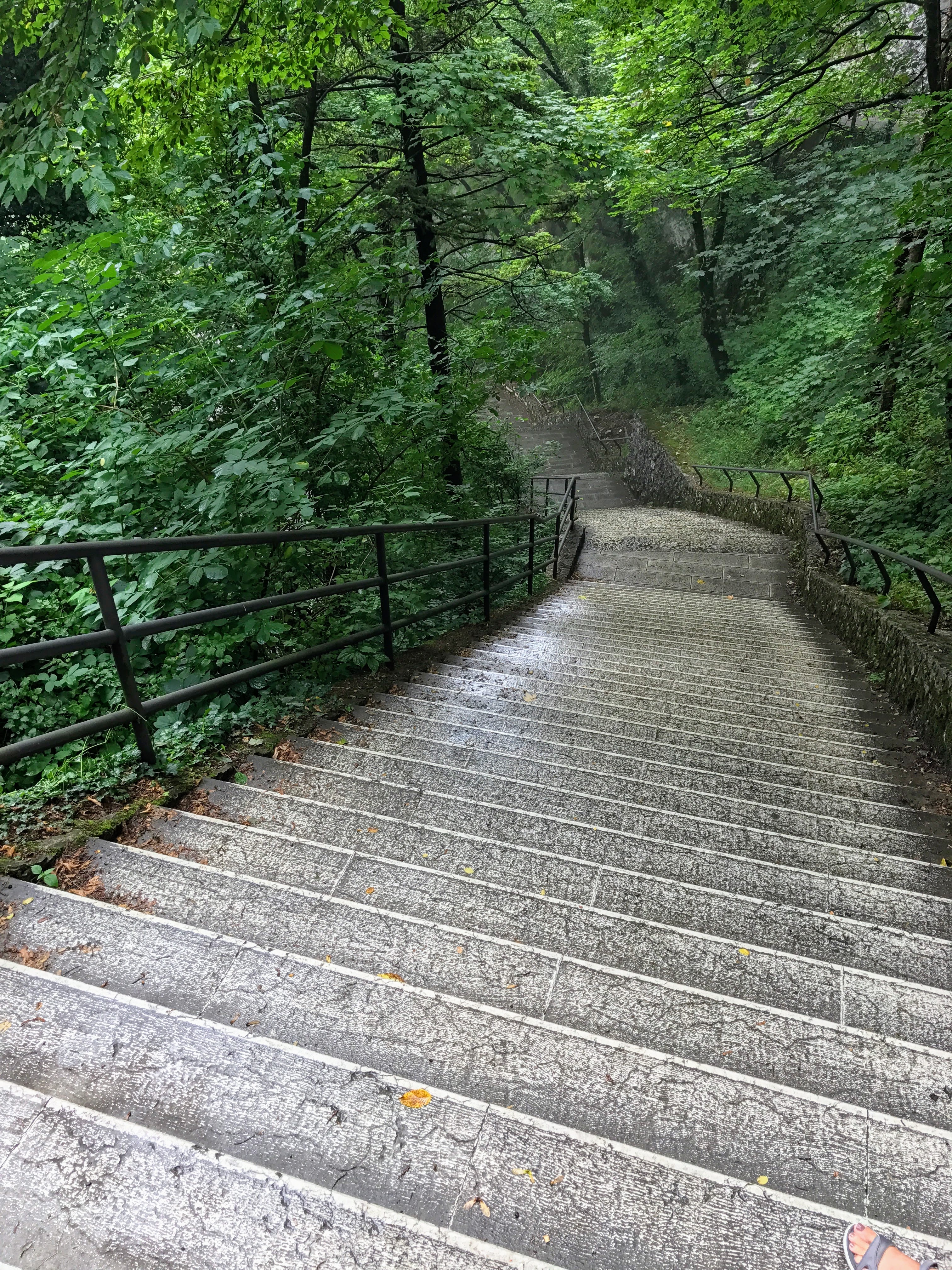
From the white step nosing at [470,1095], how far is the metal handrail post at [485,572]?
451 centimetres

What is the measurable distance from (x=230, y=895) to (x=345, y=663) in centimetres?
243

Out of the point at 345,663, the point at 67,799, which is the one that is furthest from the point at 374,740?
the point at 67,799

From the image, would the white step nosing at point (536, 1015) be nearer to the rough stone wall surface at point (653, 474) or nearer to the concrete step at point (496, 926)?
the concrete step at point (496, 926)

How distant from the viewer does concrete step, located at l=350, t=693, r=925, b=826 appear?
3.46 m

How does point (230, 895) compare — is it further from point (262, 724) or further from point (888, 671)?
point (888, 671)

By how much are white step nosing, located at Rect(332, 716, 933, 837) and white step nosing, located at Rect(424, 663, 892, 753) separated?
2.90 ft

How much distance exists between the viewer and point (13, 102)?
3.26 metres

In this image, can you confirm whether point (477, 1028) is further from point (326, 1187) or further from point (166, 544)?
point (166, 544)

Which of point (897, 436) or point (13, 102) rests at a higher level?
point (13, 102)

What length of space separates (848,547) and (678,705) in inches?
174

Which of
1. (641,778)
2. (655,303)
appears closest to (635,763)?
(641,778)

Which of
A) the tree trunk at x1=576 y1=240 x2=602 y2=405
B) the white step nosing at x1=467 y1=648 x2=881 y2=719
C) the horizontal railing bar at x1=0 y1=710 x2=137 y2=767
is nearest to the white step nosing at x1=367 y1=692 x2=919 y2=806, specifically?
the white step nosing at x1=467 y1=648 x2=881 y2=719

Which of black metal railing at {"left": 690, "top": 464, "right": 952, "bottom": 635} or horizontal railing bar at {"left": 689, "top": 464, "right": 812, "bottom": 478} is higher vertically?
horizontal railing bar at {"left": 689, "top": 464, "right": 812, "bottom": 478}

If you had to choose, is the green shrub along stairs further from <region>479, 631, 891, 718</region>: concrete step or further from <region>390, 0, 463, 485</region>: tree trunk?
<region>390, 0, 463, 485</region>: tree trunk
